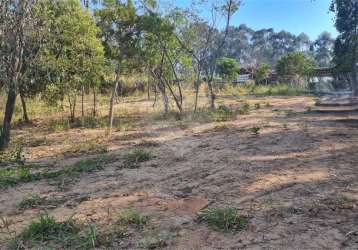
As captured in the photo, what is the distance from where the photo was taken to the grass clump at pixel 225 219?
386 centimetres

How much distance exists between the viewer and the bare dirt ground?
3693 mm

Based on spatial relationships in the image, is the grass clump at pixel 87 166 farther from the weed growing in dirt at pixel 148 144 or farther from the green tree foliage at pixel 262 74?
the green tree foliage at pixel 262 74

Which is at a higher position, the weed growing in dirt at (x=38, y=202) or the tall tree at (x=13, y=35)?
the tall tree at (x=13, y=35)

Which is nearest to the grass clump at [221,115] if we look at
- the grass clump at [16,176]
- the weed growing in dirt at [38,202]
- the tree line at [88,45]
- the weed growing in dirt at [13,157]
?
the tree line at [88,45]

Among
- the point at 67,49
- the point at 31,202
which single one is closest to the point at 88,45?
the point at 67,49

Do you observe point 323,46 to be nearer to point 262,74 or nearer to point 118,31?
point 262,74

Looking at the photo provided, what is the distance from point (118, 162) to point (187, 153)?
1.27 metres

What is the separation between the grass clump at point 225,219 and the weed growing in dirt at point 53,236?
1.07 metres

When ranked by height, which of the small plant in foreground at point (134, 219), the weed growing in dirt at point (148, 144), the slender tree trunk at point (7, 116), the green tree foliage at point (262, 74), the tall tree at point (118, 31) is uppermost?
the tall tree at point (118, 31)

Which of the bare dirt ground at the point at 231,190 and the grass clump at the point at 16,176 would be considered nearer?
the bare dirt ground at the point at 231,190

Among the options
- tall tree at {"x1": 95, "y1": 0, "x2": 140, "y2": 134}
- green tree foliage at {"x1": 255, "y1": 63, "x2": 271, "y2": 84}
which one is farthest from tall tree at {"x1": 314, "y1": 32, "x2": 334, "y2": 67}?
tall tree at {"x1": 95, "y1": 0, "x2": 140, "y2": 134}

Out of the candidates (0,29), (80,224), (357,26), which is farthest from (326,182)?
(357,26)

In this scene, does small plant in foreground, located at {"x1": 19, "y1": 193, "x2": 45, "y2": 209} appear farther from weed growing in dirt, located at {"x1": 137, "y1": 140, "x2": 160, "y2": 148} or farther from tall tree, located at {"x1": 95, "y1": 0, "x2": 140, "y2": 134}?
tall tree, located at {"x1": 95, "y1": 0, "x2": 140, "y2": 134}

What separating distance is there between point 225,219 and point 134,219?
0.89 metres
